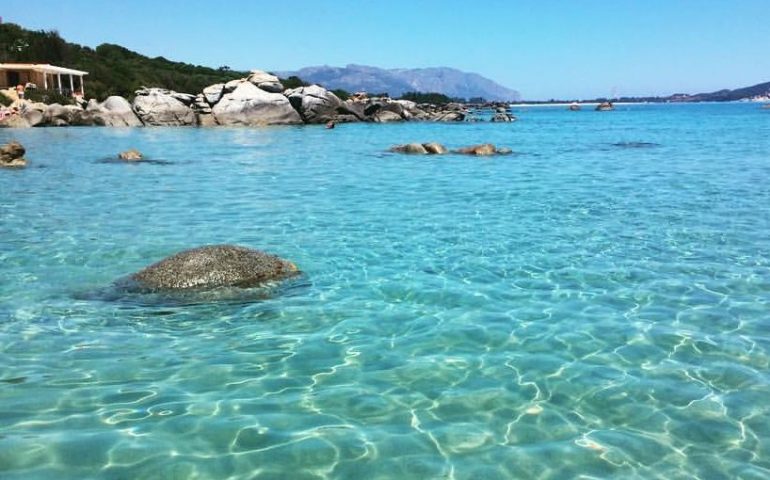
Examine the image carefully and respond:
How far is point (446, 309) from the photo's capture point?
8.02 m

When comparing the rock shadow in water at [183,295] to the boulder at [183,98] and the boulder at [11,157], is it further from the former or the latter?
the boulder at [183,98]

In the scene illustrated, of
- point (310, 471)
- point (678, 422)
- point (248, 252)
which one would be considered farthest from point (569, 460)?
point (248, 252)

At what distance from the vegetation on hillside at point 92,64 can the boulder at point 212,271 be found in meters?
69.9

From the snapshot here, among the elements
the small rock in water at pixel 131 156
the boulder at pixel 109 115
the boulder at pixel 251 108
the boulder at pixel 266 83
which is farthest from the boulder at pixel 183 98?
the small rock in water at pixel 131 156

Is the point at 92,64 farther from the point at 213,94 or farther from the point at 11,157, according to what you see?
the point at 11,157

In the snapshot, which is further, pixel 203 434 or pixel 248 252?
pixel 248 252

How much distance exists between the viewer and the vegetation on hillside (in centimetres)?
7701

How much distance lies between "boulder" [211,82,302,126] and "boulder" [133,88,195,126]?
11.0ft

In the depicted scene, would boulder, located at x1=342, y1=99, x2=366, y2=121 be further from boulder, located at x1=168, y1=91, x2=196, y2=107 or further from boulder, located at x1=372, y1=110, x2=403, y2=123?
boulder, located at x1=168, y1=91, x2=196, y2=107

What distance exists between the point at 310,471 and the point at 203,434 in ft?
3.42

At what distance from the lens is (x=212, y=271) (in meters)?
8.95

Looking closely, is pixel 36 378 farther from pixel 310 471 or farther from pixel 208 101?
pixel 208 101

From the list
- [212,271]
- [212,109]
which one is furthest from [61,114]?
[212,271]

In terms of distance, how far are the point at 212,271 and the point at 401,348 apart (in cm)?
349
